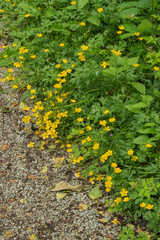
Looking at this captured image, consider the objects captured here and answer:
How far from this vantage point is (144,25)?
3764 millimetres

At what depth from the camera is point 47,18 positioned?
14.8ft

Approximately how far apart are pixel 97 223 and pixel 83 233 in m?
0.15

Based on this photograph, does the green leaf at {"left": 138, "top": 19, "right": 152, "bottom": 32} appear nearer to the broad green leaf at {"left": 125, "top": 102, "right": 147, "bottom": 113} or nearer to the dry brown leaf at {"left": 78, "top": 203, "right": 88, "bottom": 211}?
the broad green leaf at {"left": 125, "top": 102, "right": 147, "bottom": 113}

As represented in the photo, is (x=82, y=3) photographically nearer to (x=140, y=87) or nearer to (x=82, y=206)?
(x=140, y=87)

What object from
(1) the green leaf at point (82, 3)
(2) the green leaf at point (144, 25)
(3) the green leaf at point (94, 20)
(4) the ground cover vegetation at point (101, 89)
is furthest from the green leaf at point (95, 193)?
(1) the green leaf at point (82, 3)

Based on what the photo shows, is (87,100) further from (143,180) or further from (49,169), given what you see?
(143,180)

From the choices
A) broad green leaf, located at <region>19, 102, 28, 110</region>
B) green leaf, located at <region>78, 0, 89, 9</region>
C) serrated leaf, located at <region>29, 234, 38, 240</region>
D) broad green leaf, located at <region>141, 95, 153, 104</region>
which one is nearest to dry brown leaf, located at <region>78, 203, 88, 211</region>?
serrated leaf, located at <region>29, 234, 38, 240</region>

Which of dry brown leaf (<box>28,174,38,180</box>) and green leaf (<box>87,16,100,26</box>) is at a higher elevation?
green leaf (<box>87,16,100,26</box>)

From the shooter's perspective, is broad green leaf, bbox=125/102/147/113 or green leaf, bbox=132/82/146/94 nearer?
broad green leaf, bbox=125/102/147/113

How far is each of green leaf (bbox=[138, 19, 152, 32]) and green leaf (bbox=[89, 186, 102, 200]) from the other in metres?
1.95

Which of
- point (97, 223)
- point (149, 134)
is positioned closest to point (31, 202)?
point (97, 223)

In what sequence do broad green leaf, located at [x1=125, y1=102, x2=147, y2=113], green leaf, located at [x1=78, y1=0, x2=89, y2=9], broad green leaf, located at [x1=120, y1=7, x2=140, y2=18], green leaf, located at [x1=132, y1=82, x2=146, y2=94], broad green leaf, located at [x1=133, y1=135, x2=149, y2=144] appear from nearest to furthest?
broad green leaf, located at [x1=133, y1=135, x2=149, y2=144] → broad green leaf, located at [x1=125, y1=102, x2=147, y2=113] → green leaf, located at [x1=132, y1=82, x2=146, y2=94] → broad green leaf, located at [x1=120, y1=7, x2=140, y2=18] → green leaf, located at [x1=78, y1=0, x2=89, y2=9]

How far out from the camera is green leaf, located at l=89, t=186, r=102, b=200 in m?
3.04

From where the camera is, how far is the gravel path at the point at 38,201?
2877mm
